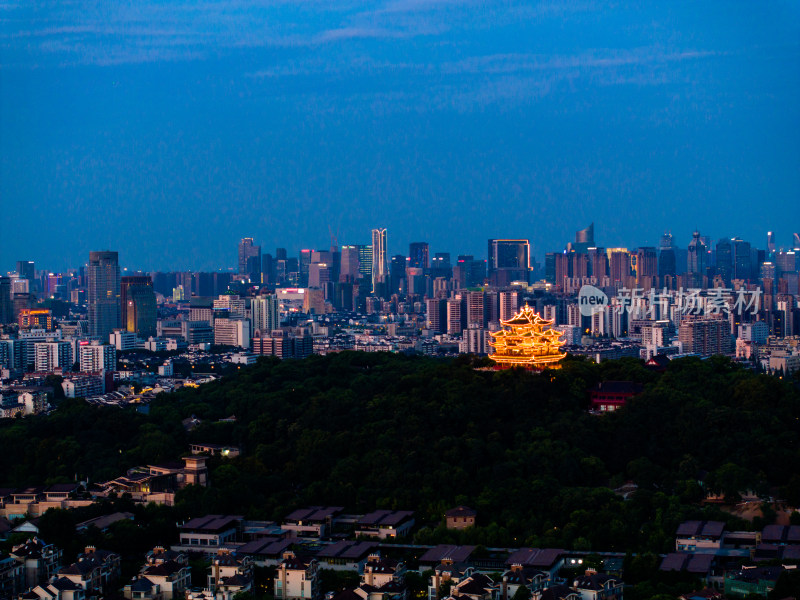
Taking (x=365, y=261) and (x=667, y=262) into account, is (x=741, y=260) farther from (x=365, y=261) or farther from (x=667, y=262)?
(x=365, y=261)

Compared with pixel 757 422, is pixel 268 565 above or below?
below

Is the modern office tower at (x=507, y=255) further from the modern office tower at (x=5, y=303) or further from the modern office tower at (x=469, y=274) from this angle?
the modern office tower at (x=5, y=303)

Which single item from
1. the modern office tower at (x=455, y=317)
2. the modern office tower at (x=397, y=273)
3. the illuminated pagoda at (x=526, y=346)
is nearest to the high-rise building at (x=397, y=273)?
the modern office tower at (x=397, y=273)

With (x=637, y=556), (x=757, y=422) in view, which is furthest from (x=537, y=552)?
(x=757, y=422)

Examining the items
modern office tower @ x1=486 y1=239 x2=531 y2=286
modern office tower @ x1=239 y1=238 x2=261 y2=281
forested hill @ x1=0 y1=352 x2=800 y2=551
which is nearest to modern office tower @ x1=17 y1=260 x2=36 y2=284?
modern office tower @ x1=239 y1=238 x2=261 y2=281

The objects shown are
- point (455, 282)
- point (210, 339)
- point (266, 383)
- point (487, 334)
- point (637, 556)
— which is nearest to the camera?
point (637, 556)

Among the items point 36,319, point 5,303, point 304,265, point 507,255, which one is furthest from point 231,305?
point 304,265

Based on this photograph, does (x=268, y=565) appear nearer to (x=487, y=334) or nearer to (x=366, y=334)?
(x=487, y=334)
